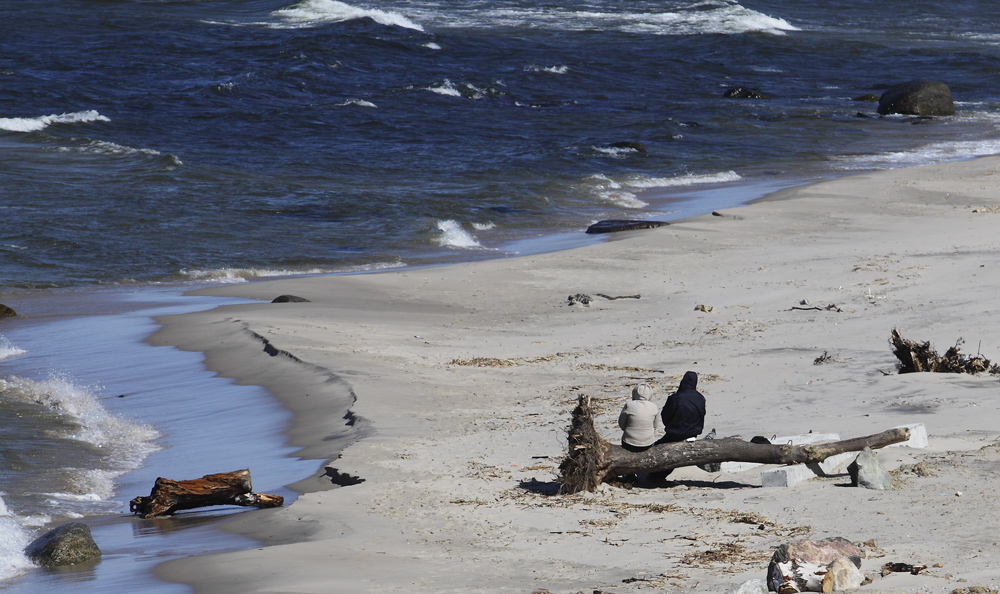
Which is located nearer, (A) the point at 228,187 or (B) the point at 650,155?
(A) the point at 228,187

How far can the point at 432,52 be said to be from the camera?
1730 inches

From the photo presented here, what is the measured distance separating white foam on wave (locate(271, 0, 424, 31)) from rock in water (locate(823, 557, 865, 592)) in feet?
149

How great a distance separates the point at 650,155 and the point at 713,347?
1703cm

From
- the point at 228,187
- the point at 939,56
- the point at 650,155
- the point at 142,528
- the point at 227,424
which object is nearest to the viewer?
the point at 142,528

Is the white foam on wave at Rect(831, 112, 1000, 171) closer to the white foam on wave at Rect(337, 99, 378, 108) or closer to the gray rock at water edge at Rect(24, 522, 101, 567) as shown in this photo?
the white foam on wave at Rect(337, 99, 378, 108)

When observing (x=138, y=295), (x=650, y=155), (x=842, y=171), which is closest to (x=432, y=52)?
(x=650, y=155)

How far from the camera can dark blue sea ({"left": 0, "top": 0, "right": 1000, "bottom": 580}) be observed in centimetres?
1295

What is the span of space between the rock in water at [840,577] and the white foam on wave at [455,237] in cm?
1460

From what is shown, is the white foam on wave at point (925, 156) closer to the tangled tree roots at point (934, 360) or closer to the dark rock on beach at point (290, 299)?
the dark rock on beach at point (290, 299)

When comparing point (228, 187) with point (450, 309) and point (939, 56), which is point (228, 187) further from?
point (939, 56)

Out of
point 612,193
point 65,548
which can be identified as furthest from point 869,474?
point 612,193

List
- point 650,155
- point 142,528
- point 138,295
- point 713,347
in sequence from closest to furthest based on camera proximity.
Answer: point 142,528 < point 713,347 < point 138,295 < point 650,155

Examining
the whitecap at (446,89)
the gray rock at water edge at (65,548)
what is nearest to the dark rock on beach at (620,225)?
the gray rock at water edge at (65,548)

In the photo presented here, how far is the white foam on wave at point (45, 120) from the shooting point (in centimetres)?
2814
